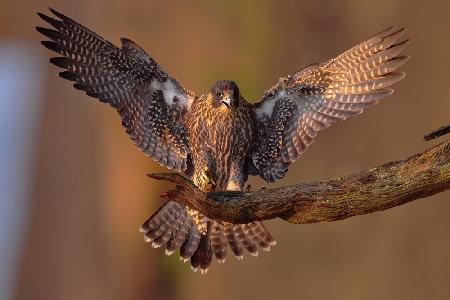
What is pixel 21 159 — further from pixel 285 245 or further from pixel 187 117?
pixel 187 117

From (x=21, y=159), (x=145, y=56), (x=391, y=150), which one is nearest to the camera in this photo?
(x=145, y=56)

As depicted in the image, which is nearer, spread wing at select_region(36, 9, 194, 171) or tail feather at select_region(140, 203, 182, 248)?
spread wing at select_region(36, 9, 194, 171)

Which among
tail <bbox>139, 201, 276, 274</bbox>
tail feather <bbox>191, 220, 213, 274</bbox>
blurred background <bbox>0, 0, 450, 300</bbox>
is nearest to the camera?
tail feather <bbox>191, 220, 213, 274</bbox>

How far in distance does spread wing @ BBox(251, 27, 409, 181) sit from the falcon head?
0.35 meters

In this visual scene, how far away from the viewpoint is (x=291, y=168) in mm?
11266

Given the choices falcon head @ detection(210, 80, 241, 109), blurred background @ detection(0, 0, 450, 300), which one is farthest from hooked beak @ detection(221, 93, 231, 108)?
blurred background @ detection(0, 0, 450, 300)

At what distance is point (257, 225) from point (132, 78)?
155 cm

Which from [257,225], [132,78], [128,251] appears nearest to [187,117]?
[132,78]

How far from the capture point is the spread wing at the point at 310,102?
8508mm

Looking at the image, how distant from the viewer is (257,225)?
9312mm

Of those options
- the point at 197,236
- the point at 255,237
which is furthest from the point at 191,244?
the point at 255,237

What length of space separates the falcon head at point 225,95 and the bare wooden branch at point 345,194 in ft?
4.38

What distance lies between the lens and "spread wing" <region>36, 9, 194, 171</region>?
27.7 ft

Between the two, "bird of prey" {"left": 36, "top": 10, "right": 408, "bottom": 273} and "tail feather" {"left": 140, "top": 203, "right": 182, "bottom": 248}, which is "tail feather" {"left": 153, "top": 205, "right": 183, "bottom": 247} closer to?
"tail feather" {"left": 140, "top": 203, "right": 182, "bottom": 248}
